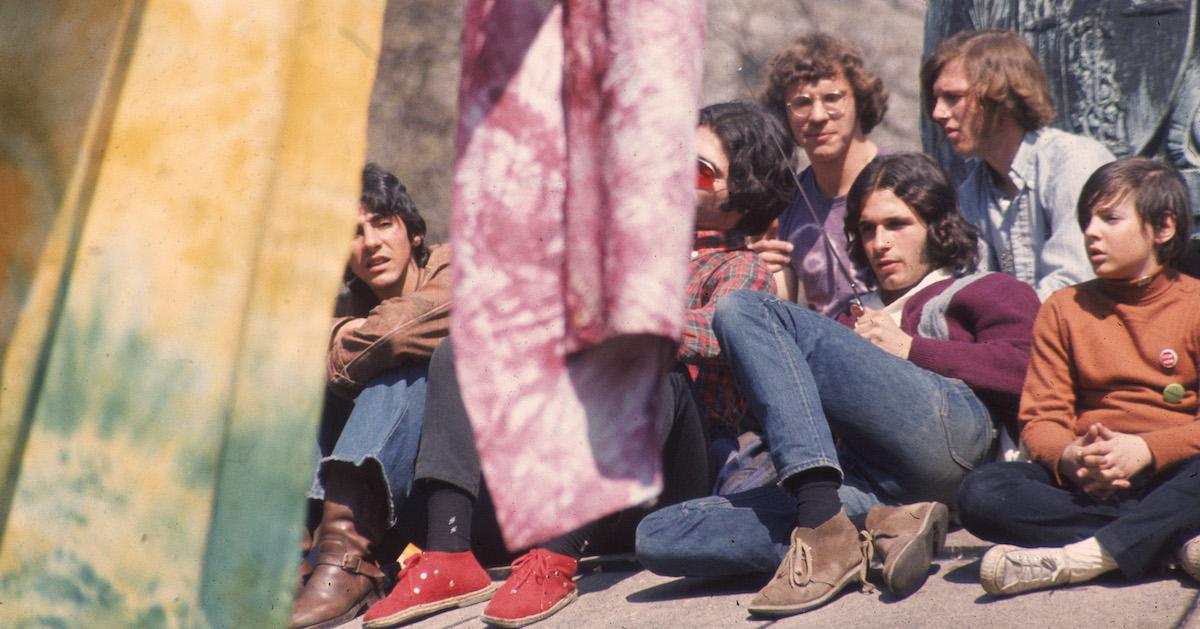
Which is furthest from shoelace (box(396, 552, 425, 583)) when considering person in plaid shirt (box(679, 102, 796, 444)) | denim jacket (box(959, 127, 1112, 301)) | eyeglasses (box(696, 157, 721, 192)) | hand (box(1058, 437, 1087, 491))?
denim jacket (box(959, 127, 1112, 301))

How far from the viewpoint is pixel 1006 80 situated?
11.1ft

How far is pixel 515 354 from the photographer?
1205 millimetres

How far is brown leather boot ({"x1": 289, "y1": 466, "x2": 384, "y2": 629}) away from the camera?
3072mm

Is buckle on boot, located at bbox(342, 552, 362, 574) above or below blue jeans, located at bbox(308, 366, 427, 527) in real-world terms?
below

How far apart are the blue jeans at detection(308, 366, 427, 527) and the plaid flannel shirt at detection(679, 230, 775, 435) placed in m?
0.61

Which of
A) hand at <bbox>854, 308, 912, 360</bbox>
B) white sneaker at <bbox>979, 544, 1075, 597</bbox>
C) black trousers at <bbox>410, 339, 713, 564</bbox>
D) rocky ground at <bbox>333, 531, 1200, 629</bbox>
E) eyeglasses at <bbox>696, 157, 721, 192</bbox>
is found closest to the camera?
rocky ground at <bbox>333, 531, 1200, 629</bbox>

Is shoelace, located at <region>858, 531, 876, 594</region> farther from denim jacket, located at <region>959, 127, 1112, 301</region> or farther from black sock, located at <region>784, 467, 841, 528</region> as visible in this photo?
denim jacket, located at <region>959, 127, 1112, 301</region>

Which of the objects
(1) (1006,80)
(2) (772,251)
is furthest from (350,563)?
(1) (1006,80)

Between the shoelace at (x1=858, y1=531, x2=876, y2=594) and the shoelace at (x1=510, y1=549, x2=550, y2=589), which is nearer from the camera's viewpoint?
the shoelace at (x1=858, y1=531, x2=876, y2=594)

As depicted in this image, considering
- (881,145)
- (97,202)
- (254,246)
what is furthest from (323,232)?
(881,145)

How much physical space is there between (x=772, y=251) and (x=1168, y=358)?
1.03 meters

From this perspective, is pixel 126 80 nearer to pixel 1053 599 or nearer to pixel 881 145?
pixel 1053 599

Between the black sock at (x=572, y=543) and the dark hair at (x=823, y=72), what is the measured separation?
3.94 feet

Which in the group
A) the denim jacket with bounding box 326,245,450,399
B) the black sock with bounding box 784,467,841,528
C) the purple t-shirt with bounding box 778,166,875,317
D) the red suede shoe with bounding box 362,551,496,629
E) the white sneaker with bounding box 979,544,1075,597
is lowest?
the red suede shoe with bounding box 362,551,496,629
